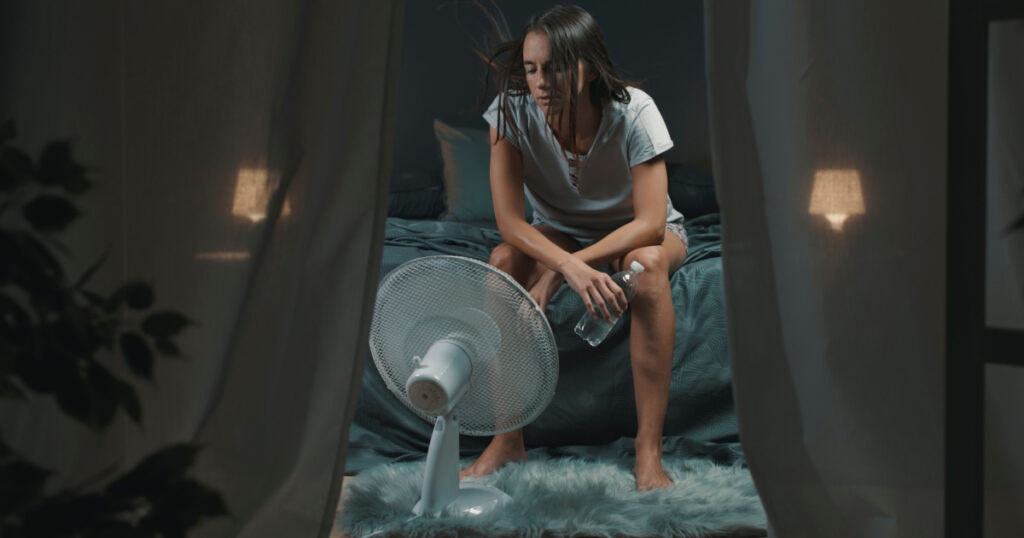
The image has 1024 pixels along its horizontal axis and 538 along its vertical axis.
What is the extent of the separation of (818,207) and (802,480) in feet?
1.14

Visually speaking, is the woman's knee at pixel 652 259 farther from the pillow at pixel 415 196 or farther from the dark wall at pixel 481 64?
the dark wall at pixel 481 64

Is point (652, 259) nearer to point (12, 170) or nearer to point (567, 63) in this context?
point (567, 63)

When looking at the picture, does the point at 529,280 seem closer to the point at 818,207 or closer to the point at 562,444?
the point at 562,444

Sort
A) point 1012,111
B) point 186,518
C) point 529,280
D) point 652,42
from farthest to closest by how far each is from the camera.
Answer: point 652,42 < point 529,280 < point 1012,111 < point 186,518

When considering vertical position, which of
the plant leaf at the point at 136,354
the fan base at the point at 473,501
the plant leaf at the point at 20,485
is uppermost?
the plant leaf at the point at 136,354

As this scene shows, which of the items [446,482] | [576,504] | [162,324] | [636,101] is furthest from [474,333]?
[162,324]

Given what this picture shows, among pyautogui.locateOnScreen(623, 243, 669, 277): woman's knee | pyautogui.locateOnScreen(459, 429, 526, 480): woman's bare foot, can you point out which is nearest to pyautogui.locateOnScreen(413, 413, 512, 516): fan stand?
pyautogui.locateOnScreen(459, 429, 526, 480): woman's bare foot

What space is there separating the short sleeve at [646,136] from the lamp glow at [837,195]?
0.94 metres

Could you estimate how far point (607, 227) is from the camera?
2180 mm

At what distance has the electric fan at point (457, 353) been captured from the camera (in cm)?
147

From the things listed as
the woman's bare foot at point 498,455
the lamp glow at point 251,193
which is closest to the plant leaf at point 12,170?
the lamp glow at point 251,193

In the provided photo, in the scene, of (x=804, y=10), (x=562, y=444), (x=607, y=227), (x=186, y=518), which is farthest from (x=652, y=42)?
(x=186, y=518)

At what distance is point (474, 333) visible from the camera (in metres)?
1.53

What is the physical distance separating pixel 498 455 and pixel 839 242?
1.13 metres
